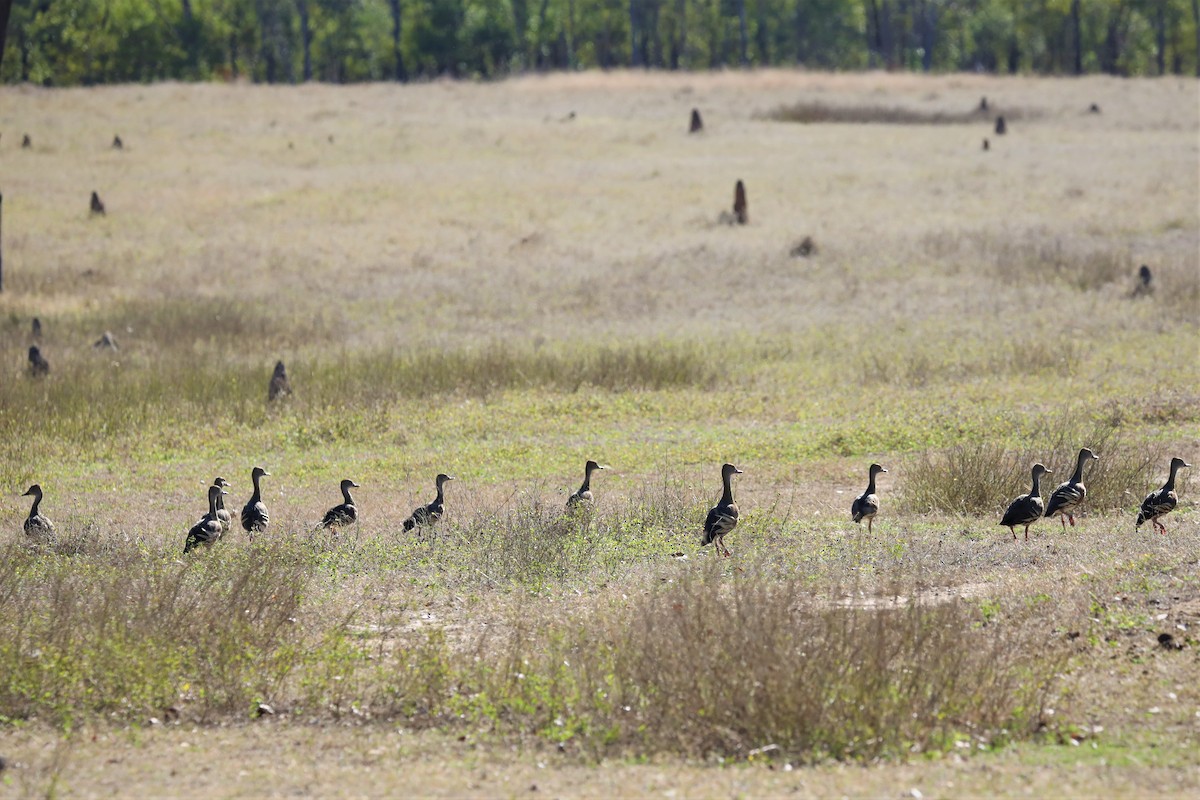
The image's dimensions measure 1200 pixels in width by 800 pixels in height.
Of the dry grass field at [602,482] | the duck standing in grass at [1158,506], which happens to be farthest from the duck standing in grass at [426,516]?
the duck standing in grass at [1158,506]

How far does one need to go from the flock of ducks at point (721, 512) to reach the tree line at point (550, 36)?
7027 centimetres

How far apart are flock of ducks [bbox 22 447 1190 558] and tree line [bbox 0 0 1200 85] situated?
7027cm

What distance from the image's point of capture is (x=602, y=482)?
14.2 metres

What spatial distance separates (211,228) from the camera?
35.5m

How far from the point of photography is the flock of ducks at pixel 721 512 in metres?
10.8

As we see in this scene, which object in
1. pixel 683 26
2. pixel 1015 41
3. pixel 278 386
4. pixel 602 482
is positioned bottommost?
pixel 602 482

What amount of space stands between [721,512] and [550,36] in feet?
299

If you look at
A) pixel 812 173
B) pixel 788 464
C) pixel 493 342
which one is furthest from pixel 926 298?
pixel 812 173

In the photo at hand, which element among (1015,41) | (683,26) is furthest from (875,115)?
(1015,41)

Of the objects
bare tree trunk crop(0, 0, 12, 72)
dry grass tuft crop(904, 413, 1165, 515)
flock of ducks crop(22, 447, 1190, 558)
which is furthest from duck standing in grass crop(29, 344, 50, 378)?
dry grass tuft crop(904, 413, 1165, 515)

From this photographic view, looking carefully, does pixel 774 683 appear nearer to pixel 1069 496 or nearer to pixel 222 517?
pixel 1069 496

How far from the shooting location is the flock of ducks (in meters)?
10.8

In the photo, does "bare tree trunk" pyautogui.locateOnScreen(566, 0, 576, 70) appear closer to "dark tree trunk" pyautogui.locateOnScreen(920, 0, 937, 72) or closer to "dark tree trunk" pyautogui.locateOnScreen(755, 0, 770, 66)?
"dark tree trunk" pyautogui.locateOnScreen(755, 0, 770, 66)

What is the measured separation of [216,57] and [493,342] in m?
73.0
